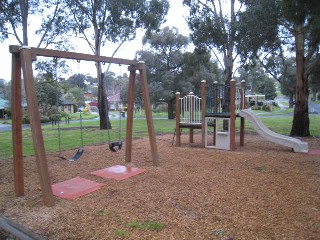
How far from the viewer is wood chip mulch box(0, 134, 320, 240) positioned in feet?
10.1

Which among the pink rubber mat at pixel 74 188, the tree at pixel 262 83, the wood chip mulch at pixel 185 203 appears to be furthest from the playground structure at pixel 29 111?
the tree at pixel 262 83

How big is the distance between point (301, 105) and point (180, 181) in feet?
27.7

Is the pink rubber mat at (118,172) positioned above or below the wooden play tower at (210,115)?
below

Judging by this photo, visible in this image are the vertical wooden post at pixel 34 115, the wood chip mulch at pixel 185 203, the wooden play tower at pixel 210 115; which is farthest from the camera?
the wooden play tower at pixel 210 115

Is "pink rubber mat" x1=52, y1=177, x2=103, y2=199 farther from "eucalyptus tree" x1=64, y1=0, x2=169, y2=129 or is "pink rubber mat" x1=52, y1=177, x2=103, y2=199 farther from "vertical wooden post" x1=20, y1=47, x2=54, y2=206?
"eucalyptus tree" x1=64, y1=0, x2=169, y2=129

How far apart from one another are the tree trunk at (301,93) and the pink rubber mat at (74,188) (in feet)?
31.0

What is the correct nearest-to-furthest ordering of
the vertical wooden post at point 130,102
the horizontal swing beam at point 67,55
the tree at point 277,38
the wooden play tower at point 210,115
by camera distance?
the horizontal swing beam at point 67,55 < the vertical wooden post at point 130,102 < the wooden play tower at point 210,115 < the tree at point 277,38

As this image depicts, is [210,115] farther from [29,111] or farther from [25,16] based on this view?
[25,16]

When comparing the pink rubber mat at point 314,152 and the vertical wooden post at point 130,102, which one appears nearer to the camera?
the vertical wooden post at point 130,102

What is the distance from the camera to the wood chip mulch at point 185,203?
3070mm

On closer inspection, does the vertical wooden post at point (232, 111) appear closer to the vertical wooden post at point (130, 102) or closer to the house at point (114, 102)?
the vertical wooden post at point (130, 102)

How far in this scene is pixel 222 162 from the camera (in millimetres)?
6480

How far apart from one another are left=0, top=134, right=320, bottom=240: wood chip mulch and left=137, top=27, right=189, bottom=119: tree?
18.8 metres

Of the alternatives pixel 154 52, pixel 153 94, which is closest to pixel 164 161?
pixel 153 94
